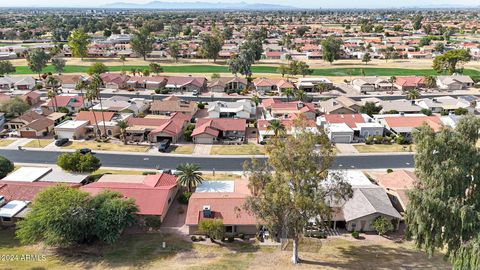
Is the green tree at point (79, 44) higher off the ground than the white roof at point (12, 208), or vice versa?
the green tree at point (79, 44)

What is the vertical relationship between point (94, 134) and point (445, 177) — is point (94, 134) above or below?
below

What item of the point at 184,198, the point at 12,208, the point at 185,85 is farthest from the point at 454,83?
the point at 12,208

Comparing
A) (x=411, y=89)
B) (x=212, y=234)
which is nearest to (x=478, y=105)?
(x=411, y=89)

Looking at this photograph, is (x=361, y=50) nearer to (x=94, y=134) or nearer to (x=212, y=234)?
(x=94, y=134)

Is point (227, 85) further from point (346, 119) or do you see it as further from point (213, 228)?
point (213, 228)

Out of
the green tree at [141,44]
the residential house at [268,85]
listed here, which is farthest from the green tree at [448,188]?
the green tree at [141,44]

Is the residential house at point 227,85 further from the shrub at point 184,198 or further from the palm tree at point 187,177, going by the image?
the shrub at point 184,198
